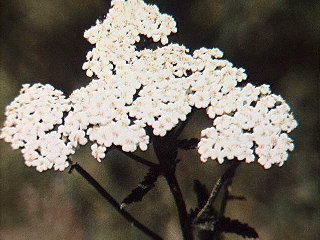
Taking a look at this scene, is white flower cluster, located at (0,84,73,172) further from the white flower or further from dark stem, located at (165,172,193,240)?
dark stem, located at (165,172,193,240)

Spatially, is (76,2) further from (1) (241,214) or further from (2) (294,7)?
(1) (241,214)

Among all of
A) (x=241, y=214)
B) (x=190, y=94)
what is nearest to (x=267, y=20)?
(x=241, y=214)

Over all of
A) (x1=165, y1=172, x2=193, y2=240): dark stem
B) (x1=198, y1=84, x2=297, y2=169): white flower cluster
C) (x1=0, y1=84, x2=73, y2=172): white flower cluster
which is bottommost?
(x1=0, y1=84, x2=73, y2=172): white flower cluster

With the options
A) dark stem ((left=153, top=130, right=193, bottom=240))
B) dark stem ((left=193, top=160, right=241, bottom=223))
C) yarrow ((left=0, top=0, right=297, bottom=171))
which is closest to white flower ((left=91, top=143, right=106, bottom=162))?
yarrow ((left=0, top=0, right=297, bottom=171))

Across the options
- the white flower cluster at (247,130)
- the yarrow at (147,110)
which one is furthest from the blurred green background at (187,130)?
the white flower cluster at (247,130)

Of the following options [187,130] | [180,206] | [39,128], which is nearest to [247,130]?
[180,206]
